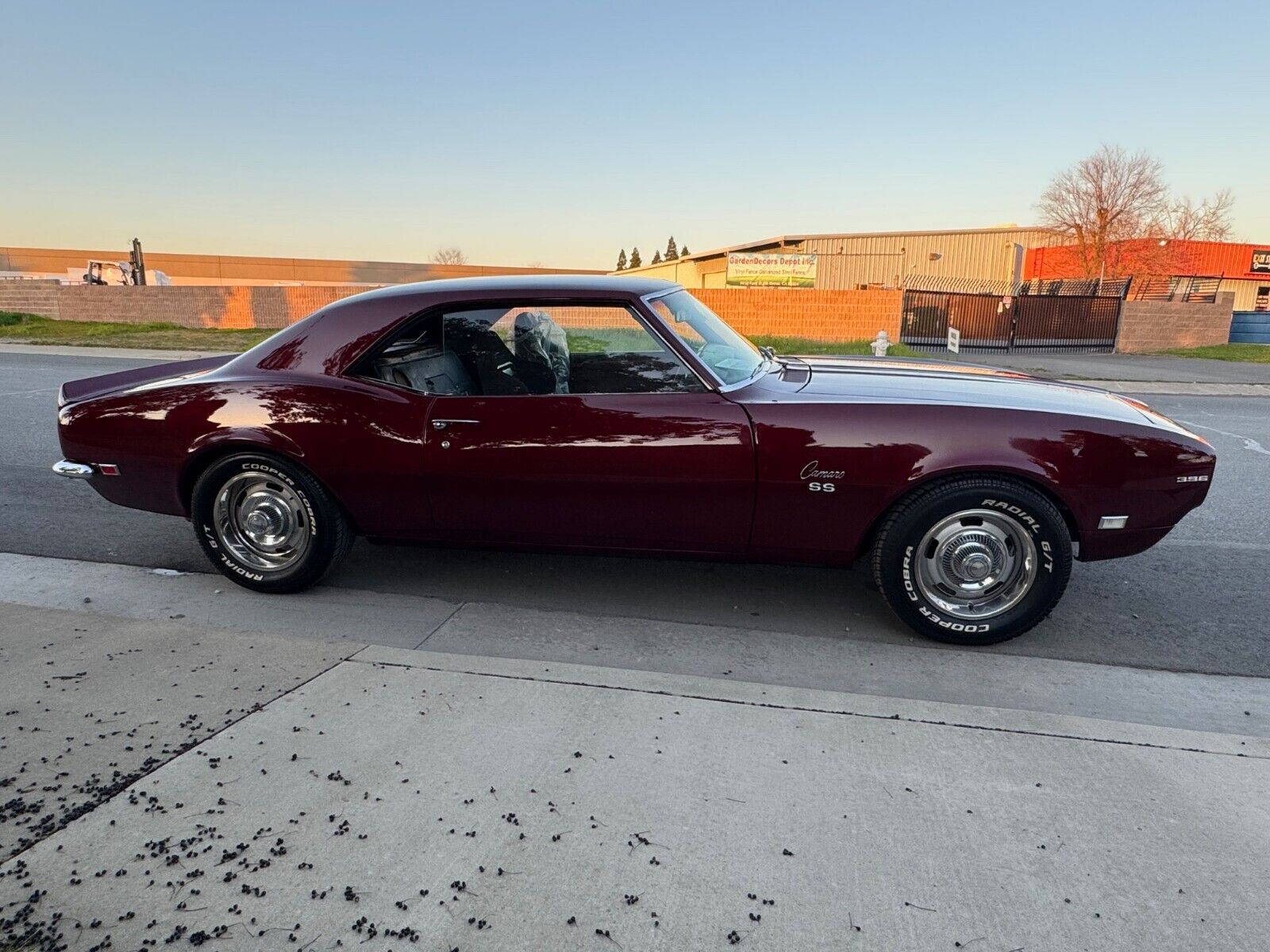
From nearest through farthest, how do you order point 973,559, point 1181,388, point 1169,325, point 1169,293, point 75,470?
point 973,559, point 75,470, point 1181,388, point 1169,325, point 1169,293

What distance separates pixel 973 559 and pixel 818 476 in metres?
0.71

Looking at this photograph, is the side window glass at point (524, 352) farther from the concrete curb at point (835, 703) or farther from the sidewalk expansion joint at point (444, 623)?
the concrete curb at point (835, 703)

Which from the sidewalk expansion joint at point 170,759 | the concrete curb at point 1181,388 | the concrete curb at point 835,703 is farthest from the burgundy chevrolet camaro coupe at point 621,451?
the concrete curb at point 1181,388

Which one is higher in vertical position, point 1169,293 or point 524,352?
point 1169,293

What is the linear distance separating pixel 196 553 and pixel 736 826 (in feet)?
12.1

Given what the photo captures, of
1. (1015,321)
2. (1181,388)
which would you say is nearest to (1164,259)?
(1015,321)

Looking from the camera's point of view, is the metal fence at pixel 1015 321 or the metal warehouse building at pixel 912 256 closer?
the metal fence at pixel 1015 321

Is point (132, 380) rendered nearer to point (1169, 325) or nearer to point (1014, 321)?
point (1014, 321)

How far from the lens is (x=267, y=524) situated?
397 cm

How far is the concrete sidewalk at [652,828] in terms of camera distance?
1.91m

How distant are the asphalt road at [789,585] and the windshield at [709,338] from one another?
3.51 feet

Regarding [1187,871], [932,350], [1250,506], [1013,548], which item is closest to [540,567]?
[1013,548]

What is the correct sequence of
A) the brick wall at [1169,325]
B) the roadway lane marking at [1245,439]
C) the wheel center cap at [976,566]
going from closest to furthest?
the wheel center cap at [976,566]
the roadway lane marking at [1245,439]
the brick wall at [1169,325]

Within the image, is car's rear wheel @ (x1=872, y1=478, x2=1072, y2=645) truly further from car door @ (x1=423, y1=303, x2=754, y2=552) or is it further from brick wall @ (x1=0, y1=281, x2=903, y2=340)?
brick wall @ (x1=0, y1=281, x2=903, y2=340)
